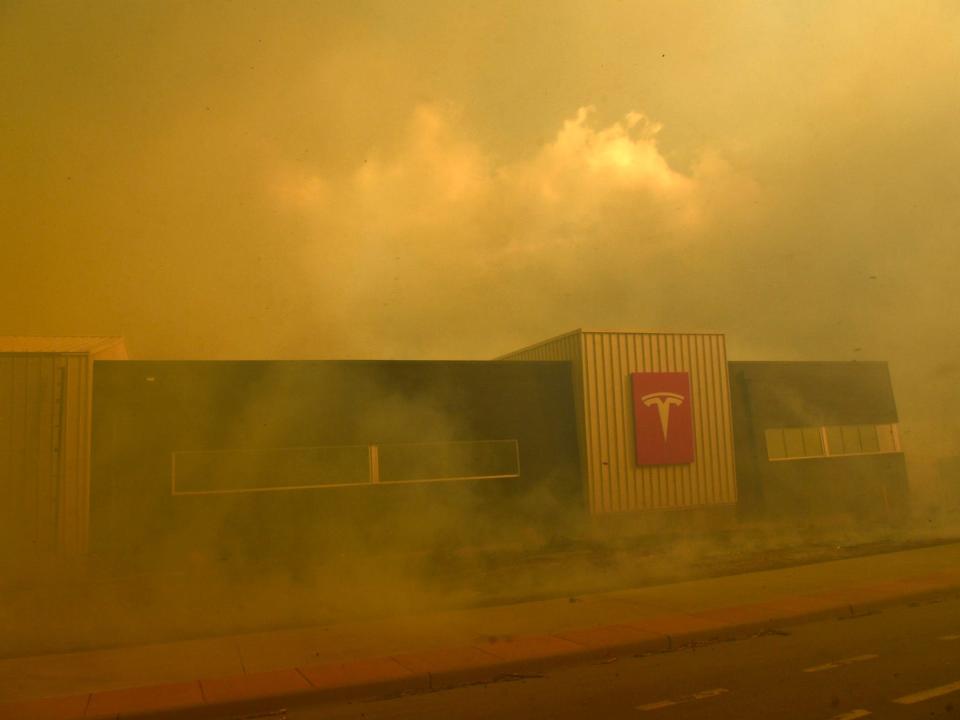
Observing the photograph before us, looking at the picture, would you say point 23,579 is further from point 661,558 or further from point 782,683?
point 782,683

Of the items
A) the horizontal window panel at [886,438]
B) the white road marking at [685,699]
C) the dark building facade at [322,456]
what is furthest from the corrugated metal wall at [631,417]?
the white road marking at [685,699]

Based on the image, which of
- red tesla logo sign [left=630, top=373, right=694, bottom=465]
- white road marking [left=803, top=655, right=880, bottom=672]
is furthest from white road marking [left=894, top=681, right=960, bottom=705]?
red tesla logo sign [left=630, top=373, right=694, bottom=465]

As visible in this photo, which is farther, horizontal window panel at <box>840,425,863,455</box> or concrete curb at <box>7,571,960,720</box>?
horizontal window panel at <box>840,425,863,455</box>

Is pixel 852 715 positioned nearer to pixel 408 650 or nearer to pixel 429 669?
pixel 429 669

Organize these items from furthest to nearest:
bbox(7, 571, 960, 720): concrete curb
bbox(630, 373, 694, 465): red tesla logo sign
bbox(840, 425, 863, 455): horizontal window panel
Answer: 1. bbox(840, 425, 863, 455): horizontal window panel
2. bbox(630, 373, 694, 465): red tesla logo sign
3. bbox(7, 571, 960, 720): concrete curb

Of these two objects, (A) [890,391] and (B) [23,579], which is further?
(A) [890,391]

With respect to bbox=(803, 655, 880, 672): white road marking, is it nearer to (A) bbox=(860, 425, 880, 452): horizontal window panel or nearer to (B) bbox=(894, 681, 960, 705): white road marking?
(B) bbox=(894, 681, 960, 705): white road marking

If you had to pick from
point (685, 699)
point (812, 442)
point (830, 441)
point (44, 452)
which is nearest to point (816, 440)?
point (812, 442)

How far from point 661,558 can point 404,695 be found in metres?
5.80

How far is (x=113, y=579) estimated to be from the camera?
32.3 feet

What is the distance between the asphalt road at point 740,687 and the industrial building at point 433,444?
6644mm

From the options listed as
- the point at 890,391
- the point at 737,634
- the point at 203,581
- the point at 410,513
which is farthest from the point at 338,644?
the point at 890,391

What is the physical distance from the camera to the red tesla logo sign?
13867 millimetres

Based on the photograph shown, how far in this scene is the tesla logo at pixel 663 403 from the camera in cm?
1401
